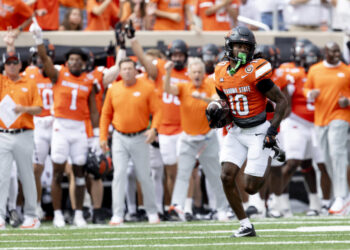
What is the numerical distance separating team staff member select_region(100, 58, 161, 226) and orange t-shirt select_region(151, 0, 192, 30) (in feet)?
8.89

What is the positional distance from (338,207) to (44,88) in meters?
3.98

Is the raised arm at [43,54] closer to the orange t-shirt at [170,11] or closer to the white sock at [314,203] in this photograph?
the orange t-shirt at [170,11]

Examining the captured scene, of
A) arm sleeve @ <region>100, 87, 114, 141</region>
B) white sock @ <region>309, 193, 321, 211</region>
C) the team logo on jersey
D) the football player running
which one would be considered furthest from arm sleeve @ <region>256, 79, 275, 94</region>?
white sock @ <region>309, 193, 321, 211</region>

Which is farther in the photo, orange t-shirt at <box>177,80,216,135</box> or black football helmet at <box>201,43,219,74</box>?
black football helmet at <box>201,43,219,74</box>

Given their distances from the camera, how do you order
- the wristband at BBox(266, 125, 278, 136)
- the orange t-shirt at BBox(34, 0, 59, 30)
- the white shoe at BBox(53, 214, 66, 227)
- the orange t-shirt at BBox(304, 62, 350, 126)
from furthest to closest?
the orange t-shirt at BBox(34, 0, 59, 30) < the orange t-shirt at BBox(304, 62, 350, 126) < the white shoe at BBox(53, 214, 66, 227) < the wristband at BBox(266, 125, 278, 136)

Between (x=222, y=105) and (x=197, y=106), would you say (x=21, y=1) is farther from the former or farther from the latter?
(x=222, y=105)

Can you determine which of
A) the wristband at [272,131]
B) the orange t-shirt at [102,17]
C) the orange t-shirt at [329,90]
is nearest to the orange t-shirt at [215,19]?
the orange t-shirt at [102,17]

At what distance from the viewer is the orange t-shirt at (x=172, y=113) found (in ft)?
37.4

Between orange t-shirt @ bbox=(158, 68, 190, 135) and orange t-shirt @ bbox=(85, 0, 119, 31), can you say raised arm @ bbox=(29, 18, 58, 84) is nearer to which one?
orange t-shirt @ bbox=(158, 68, 190, 135)

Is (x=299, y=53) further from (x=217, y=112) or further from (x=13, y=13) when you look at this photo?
(x=217, y=112)

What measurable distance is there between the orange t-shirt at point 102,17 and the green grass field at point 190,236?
4.07 m

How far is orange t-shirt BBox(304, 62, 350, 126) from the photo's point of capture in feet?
37.3

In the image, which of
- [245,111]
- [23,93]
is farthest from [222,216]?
[245,111]

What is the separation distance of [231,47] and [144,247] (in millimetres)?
1929
